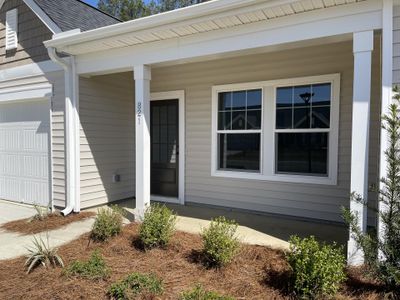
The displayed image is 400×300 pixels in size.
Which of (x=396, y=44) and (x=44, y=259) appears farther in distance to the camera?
(x=44, y=259)

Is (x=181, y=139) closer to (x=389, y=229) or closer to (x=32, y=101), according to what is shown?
(x=32, y=101)

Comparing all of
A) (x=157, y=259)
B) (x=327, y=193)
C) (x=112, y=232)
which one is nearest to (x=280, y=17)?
(x=327, y=193)

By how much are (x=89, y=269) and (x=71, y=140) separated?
121 inches

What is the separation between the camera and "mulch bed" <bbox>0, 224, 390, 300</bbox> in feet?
9.61

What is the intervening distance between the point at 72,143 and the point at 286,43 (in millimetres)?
4008

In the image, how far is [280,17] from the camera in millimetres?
3742

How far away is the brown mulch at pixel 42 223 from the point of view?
4.99 meters

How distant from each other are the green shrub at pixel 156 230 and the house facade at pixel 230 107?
112 centimetres

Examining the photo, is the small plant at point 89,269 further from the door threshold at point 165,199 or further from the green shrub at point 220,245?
the door threshold at point 165,199

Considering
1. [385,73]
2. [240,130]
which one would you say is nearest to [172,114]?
[240,130]

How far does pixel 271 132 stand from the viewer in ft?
18.0

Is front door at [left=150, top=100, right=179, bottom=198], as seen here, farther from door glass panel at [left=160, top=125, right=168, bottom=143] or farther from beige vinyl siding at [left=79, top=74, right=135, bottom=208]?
beige vinyl siding at [left=79, top=74, right=135, bottom=208]

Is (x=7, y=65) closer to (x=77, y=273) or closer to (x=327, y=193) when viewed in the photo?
(x=77, y=273)

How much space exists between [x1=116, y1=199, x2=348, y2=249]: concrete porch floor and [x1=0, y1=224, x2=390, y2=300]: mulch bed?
53 cm
